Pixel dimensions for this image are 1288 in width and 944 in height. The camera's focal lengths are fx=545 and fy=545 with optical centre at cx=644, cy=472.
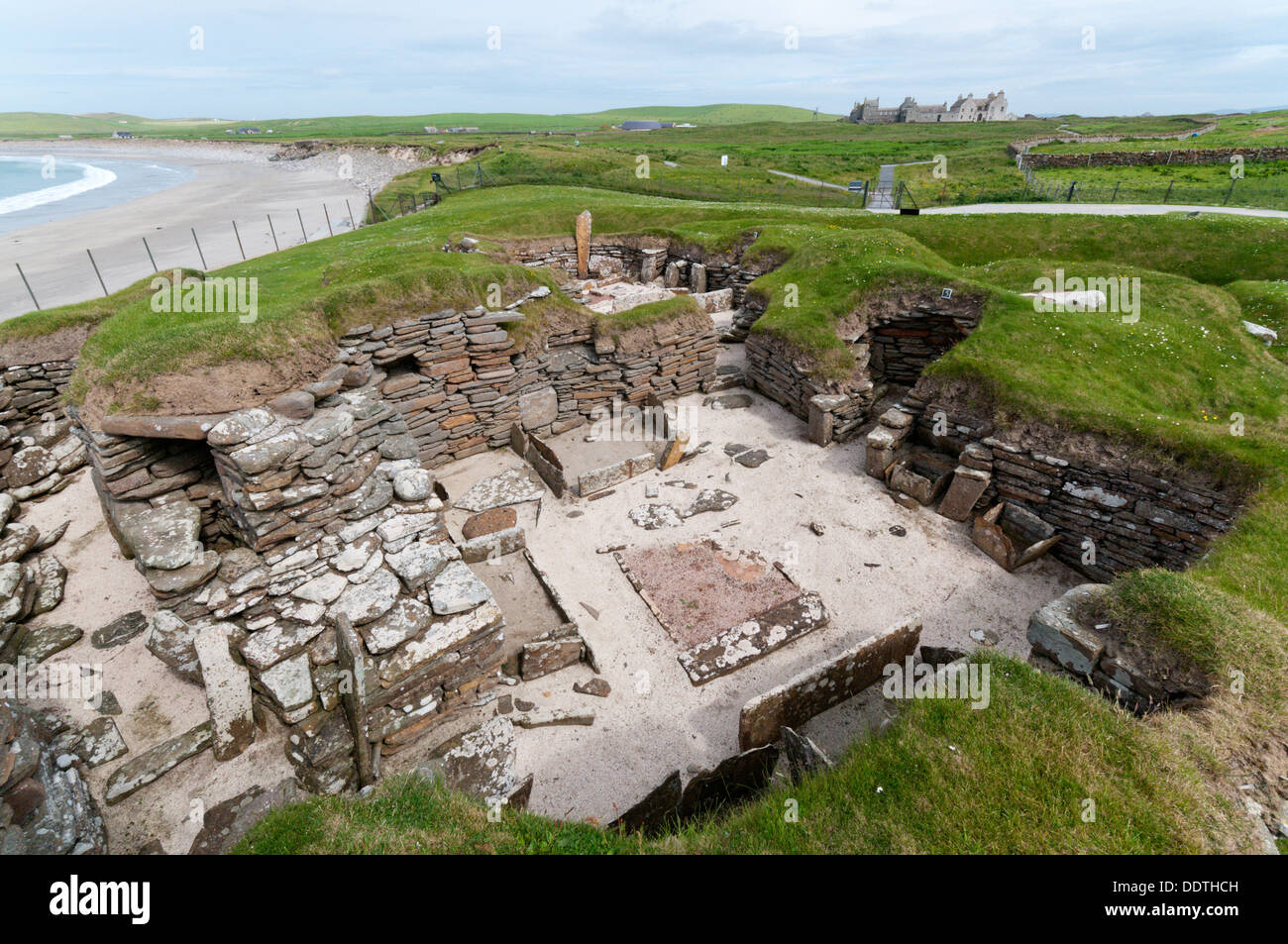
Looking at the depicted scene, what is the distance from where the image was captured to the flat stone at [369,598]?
748 cm

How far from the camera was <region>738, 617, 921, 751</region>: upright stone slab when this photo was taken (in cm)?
703

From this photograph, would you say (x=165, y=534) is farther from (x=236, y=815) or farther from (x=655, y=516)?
(x=655, y=516)

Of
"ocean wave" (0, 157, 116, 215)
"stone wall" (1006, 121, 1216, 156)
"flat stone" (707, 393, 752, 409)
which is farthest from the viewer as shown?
"stone wall" (1006, 121, 1216, 156)

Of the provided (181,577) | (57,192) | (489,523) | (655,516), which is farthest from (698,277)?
(57,192)

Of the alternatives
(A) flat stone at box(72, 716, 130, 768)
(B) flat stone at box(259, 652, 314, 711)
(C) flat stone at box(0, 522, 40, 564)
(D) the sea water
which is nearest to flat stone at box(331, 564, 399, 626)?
(B) flat stone at box(259, 652, 314, 711)

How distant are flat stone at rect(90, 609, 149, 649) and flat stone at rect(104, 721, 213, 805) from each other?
2.58m

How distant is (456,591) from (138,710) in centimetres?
467

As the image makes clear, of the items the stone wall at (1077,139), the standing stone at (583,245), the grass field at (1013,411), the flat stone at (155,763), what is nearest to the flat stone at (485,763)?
the grass field at (1013,411)

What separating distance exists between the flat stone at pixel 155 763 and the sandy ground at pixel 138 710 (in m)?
0.09

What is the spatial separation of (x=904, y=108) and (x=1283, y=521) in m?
150

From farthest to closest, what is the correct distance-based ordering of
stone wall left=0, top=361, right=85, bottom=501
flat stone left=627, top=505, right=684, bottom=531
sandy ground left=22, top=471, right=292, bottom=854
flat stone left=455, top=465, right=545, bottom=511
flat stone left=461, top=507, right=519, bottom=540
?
1. stone wall left=0, top=361, right=85, bottom=501
2. flat stone left=455, top=465, right=545, bottom=511
3. flat stone left=627, top=505, right=684, bottom=531
4. flat stone left=461, top=507, right=519, bottom=540
5. sandy ground left=22, top=471, right=292, bottom=854

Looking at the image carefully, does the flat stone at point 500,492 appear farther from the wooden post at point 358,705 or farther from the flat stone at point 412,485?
the wooden post at point 358,705

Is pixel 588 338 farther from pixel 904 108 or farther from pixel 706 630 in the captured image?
pixel 904 108

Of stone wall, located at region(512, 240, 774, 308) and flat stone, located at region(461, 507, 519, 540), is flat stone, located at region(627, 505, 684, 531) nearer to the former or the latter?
flat stone, located at region(461, 507, 519, 540)
